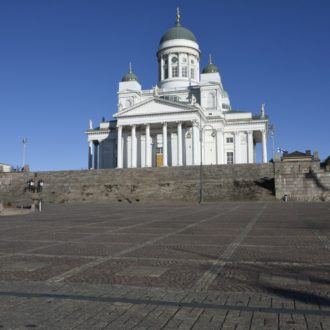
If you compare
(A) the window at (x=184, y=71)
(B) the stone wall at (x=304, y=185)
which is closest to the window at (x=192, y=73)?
(A) the window at (x=184, y=71)

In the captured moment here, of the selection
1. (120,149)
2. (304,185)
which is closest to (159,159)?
(120,149)

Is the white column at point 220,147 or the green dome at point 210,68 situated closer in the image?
the white column at point 220,147

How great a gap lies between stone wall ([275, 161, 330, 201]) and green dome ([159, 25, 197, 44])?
48.6m

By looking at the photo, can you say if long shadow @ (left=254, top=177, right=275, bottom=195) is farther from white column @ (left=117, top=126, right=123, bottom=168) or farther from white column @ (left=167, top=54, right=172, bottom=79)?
white column @ (left=167, top=54, right=172, bottom=79)

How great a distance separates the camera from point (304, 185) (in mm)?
41656

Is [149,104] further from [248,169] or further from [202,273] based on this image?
[202,273]

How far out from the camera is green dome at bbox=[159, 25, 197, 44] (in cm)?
8269

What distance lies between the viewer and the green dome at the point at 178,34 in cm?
8269

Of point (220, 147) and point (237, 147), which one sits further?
point (237, 147)

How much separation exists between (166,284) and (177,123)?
2448 inches

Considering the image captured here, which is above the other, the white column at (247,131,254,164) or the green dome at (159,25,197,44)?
the green dome at (159,25,197,44)

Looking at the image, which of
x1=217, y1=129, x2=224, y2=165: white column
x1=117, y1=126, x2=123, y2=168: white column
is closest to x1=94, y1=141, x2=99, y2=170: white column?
x1=117, y1=126, x2=123, y2=168: white column

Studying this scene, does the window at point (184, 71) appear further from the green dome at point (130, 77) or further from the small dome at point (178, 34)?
the green dome at point (130, 77)

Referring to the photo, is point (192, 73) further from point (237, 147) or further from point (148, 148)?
point (148, 148)
